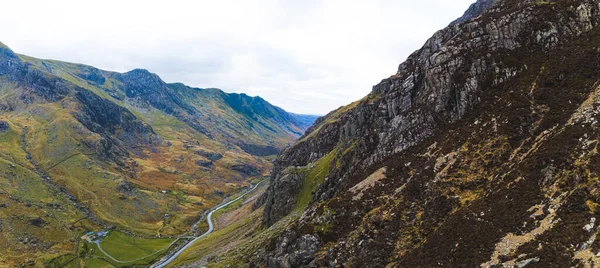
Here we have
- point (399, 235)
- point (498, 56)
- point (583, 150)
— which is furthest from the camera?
point (498, 56)

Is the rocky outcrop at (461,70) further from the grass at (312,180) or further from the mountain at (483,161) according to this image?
the grass at (312,180)

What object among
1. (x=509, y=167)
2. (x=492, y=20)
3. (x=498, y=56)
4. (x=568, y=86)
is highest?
(x=492, y=20)

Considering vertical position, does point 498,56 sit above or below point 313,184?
above

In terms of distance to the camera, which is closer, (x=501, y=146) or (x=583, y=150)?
(x=583, y=150)

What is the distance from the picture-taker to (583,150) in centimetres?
4916

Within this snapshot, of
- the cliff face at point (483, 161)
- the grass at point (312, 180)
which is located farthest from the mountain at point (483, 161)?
the grass at point (312, 180)

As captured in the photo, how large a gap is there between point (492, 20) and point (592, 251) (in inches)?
2804

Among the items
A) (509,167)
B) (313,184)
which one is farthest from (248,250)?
(509,167)

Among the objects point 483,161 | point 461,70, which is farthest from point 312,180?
point 483,161

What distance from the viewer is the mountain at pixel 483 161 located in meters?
45.6

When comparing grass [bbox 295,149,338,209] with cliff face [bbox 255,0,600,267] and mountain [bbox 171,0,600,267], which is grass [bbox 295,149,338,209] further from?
cliff face [bbox 255,0,600,267]

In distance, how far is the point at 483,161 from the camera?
64312 millimetres

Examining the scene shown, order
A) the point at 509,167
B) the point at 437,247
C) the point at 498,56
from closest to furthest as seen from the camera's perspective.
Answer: the point at 437,247 → the point at 509,167 → the point at 498,56

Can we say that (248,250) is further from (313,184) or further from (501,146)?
(501,146)
